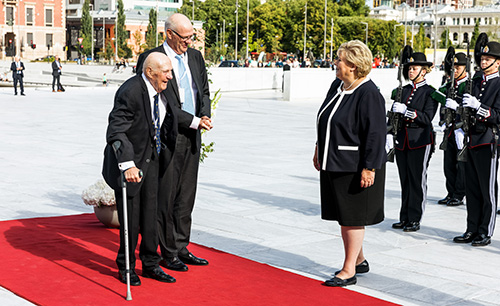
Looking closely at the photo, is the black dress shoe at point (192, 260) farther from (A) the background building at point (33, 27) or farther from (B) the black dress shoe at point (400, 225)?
(A) the background building at point (33, 27)

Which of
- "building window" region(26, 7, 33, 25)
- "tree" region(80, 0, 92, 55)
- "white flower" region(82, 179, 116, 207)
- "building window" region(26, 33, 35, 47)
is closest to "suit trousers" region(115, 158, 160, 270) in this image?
"white flower" region(82, 179, 116, 207)

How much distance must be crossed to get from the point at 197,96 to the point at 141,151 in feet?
2.86

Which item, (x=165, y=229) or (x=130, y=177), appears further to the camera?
(x=165, y=229)

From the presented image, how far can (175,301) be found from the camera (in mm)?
5316

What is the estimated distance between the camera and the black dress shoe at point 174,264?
20.2 ft

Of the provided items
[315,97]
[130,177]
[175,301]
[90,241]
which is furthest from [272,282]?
[315,97]

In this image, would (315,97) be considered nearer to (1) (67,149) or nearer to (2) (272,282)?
(1) (67,149)

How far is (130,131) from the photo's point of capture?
18.5 feet

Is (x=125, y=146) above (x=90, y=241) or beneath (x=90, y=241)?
above


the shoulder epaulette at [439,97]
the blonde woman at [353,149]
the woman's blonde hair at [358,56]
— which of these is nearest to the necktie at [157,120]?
the blonde woman at [353,149]

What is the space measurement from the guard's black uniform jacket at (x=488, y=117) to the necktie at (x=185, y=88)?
9.03 feet

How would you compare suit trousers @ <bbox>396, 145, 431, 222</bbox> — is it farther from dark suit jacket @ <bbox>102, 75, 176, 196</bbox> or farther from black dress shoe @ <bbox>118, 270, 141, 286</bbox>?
black dress shoe @ <bbox>118, 270, 141, 286</bbox>

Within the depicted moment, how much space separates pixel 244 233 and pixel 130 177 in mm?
2418

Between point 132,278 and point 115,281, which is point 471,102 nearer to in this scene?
point 132,278
